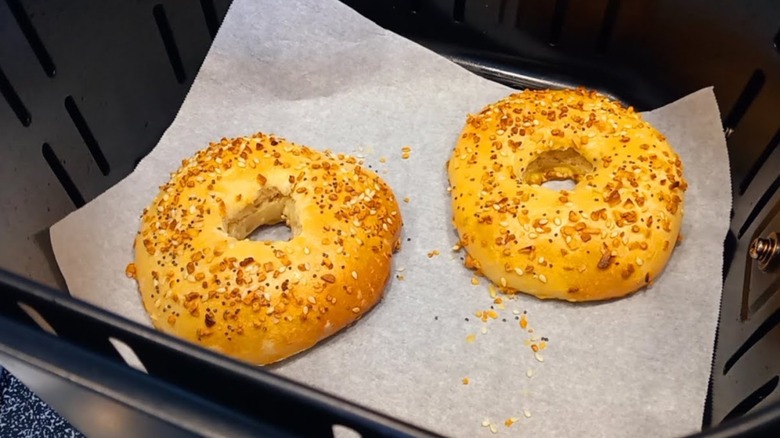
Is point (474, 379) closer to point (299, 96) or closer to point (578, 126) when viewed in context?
point (578, 126)

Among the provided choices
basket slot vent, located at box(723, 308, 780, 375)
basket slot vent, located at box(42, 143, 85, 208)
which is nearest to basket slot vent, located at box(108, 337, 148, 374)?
basket slot vent, located at box(42, 143, 85, 208)

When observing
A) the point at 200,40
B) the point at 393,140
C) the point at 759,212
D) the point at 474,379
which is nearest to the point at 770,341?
the point at 759,212

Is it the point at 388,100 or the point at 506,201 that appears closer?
the point at 506,201

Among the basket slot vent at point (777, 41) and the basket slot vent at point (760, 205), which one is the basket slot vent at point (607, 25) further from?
the basket slot vent at point (760, 205)

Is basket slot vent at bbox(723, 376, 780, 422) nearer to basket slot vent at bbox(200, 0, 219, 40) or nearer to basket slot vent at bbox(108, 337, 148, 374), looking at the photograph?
basket slot vent at bbox(108, 337, 148, 374)

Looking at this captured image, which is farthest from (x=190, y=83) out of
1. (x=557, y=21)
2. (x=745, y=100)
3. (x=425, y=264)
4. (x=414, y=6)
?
(x=745, y=100)

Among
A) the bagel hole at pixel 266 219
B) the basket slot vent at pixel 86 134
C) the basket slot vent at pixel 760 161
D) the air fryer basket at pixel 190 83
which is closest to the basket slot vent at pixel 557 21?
the air fryer basket at pixel 190 83
